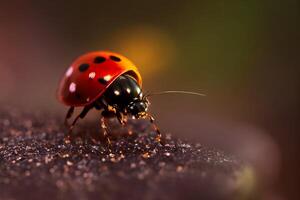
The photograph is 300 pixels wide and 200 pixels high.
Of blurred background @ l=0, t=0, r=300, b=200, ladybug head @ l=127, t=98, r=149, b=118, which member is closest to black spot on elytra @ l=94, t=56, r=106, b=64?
ladybug head @ l=127, t=98, r=149, b=118

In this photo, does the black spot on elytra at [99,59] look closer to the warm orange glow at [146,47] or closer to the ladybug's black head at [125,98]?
the ladybug's black head at [125,98]

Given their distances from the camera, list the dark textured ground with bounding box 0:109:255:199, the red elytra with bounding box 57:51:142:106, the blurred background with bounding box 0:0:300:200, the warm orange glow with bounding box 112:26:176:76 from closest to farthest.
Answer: the dark textured ground with bounding box 0:109:255:199 < the red elytra with bounding box 57:51:142:106 < the blurred background with bounding box 0:0:300:200 < the warm orange glow with bounding box 112:26:176:76

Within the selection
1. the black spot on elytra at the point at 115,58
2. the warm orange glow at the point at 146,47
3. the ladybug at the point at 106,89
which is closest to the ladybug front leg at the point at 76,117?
the ladybug at the point at 106,89

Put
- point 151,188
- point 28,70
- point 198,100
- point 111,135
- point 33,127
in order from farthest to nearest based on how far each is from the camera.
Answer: point 28,70, point 198,100, point 33,127, point 111,135, point 151,188

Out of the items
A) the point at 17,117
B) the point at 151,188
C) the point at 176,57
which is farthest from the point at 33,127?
the point at 176,57

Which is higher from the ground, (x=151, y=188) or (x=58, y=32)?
(x=58, y=32)

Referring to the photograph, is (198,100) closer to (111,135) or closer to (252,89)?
(252,89)

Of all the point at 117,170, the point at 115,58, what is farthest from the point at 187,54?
the point at 117,170

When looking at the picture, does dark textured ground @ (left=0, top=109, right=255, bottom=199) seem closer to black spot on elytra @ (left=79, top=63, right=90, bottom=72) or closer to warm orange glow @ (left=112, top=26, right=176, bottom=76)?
black spot on elytra @ (left=79, top=63, right=90, bottom=72)
